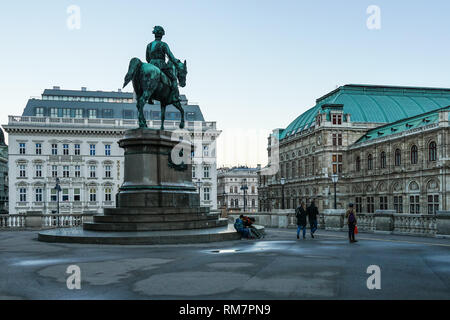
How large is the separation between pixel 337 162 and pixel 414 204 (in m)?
20.5

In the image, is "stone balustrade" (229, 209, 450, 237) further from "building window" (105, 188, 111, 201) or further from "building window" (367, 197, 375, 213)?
"building window" (105, 188, 111, 201)

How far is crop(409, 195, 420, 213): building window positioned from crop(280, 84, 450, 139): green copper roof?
75.7ft

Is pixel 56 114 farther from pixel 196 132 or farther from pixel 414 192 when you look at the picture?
pixel 414 192

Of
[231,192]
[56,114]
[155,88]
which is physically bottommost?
[231,192]

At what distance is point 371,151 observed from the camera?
74312 mm

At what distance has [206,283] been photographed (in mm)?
9023

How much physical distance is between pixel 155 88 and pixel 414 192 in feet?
173

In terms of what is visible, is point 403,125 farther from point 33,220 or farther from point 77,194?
point 33,220

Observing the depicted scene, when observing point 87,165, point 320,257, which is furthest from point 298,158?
point 320,257

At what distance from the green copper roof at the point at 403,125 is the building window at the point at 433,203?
9717mm

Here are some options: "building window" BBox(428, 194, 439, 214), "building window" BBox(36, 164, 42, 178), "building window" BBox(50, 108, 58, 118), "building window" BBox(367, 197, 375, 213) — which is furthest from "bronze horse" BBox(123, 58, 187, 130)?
"building window" BBox(50, 108, 58, 118)

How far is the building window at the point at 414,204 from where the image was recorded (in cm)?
6241

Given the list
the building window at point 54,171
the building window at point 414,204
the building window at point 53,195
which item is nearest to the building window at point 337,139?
the building window at point 414,204

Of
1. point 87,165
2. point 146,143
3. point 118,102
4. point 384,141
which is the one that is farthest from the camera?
point 118,102
